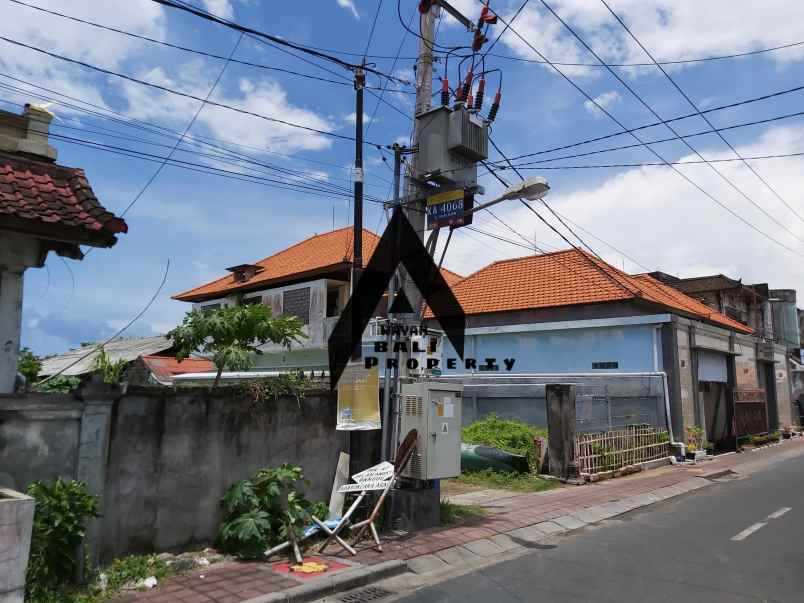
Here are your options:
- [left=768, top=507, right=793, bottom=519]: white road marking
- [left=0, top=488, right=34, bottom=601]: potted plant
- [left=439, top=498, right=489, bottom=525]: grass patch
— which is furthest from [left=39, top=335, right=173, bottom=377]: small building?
[left=768, top=507, right=793, bottom=519]: white road marking

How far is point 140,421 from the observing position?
6.31m

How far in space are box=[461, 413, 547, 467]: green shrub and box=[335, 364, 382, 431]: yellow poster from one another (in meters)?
6.65

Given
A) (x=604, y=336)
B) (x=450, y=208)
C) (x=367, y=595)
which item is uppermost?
(x=450, y=208)

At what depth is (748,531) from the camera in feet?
28.5

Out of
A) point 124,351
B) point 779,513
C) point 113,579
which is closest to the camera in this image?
point 113,579

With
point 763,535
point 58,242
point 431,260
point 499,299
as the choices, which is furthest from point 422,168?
point 499,299

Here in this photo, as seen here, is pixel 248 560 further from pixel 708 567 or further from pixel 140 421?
pixel 708 567

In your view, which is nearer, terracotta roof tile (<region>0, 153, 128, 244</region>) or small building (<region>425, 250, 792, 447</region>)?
terracotta roof tile (<region>0, 153, 128, 244</region>)

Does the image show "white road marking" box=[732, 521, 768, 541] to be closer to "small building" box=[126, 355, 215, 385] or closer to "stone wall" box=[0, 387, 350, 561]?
"stone wall" box=[0, 387, 350, 561]

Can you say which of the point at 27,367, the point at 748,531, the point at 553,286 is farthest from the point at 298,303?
the point at 748,531

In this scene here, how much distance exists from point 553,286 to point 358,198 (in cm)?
1133

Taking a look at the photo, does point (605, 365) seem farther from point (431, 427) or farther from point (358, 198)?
point (431, 427)

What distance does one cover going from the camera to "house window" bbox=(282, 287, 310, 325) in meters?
23.7

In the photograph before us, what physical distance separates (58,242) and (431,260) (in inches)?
194
